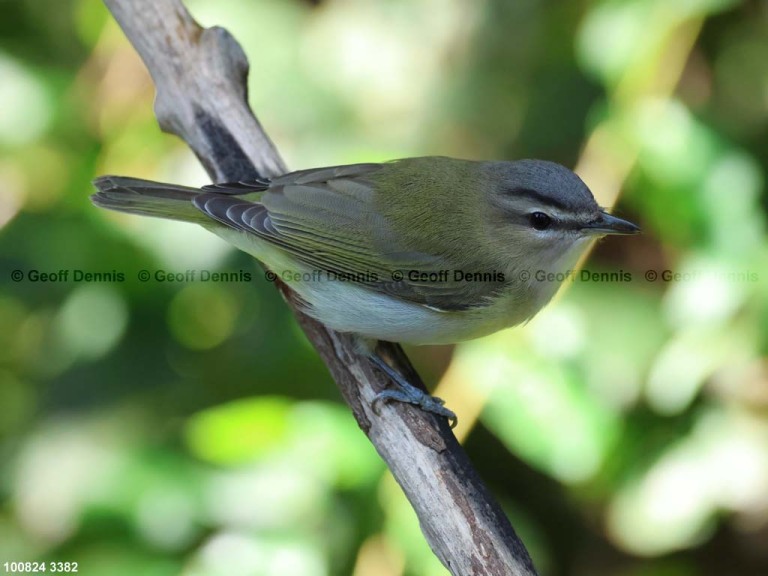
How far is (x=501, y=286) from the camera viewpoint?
275 cm

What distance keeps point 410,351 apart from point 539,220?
1.07 m

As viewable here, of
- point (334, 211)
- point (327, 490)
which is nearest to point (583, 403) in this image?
point (327, 490)

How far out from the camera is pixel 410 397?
8.39ft

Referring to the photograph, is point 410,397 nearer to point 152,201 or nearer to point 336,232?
point 336,232

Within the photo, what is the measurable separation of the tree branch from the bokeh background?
0.17 m

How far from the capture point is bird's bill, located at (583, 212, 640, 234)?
2.62 meters

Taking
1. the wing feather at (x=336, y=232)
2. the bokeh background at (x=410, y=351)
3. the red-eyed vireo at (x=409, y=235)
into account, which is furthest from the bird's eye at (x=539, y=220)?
the bokeh background at (x=410, y=351)

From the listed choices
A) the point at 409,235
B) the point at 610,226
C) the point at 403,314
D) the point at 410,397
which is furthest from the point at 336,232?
the point at 610,226

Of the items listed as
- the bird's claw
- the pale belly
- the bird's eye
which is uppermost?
the bird's eye

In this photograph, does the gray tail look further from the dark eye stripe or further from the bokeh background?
the dark eye stripe

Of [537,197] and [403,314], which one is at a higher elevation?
[537,197]

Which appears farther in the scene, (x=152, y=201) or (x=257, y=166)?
(x=257, y=166)

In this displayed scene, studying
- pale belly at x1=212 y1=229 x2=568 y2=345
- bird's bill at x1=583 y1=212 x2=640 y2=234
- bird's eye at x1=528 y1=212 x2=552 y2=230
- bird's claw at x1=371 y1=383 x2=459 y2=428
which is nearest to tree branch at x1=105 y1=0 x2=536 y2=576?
bird's claw at x1=371 y1=383 x2=459 y2=428

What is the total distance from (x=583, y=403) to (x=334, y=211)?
1.09m
